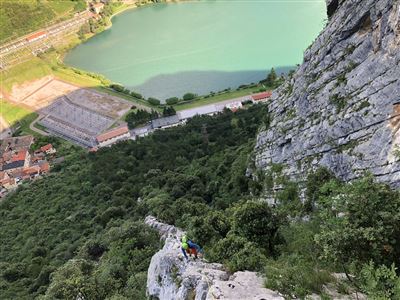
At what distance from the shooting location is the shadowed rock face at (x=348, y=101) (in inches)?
491

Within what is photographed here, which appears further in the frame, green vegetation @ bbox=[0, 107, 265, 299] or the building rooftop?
the building rooftop

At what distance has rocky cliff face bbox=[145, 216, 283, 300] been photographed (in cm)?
952

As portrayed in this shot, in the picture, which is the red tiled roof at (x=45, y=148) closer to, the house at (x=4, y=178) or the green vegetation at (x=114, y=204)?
the house at (x=4, y=178)

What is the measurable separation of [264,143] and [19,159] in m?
40.7

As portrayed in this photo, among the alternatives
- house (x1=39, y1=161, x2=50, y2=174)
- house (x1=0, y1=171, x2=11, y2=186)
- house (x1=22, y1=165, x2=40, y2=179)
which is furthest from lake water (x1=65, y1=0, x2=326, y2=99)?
house (x1=0, y1=171, x2=11, y2=186)

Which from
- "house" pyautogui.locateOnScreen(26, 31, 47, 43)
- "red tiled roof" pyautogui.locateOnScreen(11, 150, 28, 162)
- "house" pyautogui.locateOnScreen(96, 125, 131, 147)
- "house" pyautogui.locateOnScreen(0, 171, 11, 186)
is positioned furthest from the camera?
"house" pyautogui.locateOnScreen(26, 31, 47, 43)

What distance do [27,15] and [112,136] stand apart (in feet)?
160

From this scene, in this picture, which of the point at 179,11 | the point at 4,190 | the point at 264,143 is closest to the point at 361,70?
the point at 264,143

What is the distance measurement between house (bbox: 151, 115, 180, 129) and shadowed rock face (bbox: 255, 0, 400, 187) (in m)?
32.5

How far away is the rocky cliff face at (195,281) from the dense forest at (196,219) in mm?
475

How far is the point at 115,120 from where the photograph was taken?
5681cm

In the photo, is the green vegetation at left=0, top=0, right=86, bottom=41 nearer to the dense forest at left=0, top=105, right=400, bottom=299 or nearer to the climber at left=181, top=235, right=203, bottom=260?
the dense forest at left=0, top=105, right=400, bottom=299

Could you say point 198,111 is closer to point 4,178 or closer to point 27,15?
point 4,178

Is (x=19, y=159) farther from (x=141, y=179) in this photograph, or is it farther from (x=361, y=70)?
(x=361, y=70)
